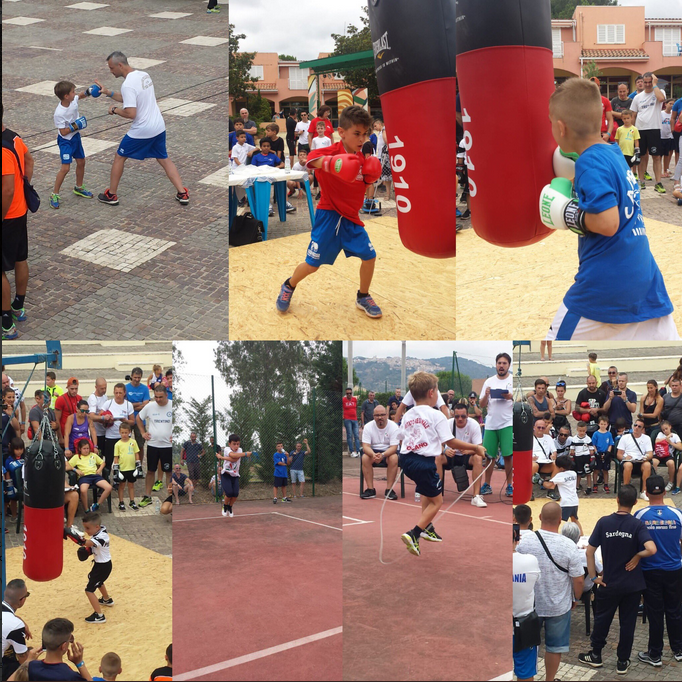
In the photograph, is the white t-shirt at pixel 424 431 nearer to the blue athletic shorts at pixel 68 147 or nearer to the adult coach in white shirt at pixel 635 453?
the adult coach in white shirt at pixel 635 453

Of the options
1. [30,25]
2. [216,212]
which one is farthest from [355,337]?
[30,25]

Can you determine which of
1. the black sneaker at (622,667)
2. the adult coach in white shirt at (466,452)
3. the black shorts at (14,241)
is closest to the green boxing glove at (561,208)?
the adult coach in white shirt at (466,452)

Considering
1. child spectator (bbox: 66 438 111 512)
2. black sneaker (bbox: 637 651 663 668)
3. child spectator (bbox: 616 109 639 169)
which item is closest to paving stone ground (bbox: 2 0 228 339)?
child spectator (bbox: 66 438 111 512)

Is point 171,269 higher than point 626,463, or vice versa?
point 171,269

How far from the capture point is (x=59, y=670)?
3.75 m

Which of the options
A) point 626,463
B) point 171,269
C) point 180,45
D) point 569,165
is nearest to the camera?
point 569,165

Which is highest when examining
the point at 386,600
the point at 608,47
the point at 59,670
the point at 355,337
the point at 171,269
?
the point at 608,47

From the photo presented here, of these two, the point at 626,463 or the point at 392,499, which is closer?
the point at 392,499

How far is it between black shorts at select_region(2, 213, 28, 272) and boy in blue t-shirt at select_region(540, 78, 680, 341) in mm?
3583

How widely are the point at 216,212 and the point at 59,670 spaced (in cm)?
400

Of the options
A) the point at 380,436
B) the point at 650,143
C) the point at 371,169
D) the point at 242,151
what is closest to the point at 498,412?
the point at 380,436

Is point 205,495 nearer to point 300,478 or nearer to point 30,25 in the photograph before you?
point 300,478

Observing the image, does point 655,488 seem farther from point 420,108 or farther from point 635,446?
point 420,108

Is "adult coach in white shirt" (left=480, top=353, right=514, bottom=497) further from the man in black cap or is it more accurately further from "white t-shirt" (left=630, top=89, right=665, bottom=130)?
"white t-shirt" (left=630, top=89, right=665, bottom=130)
